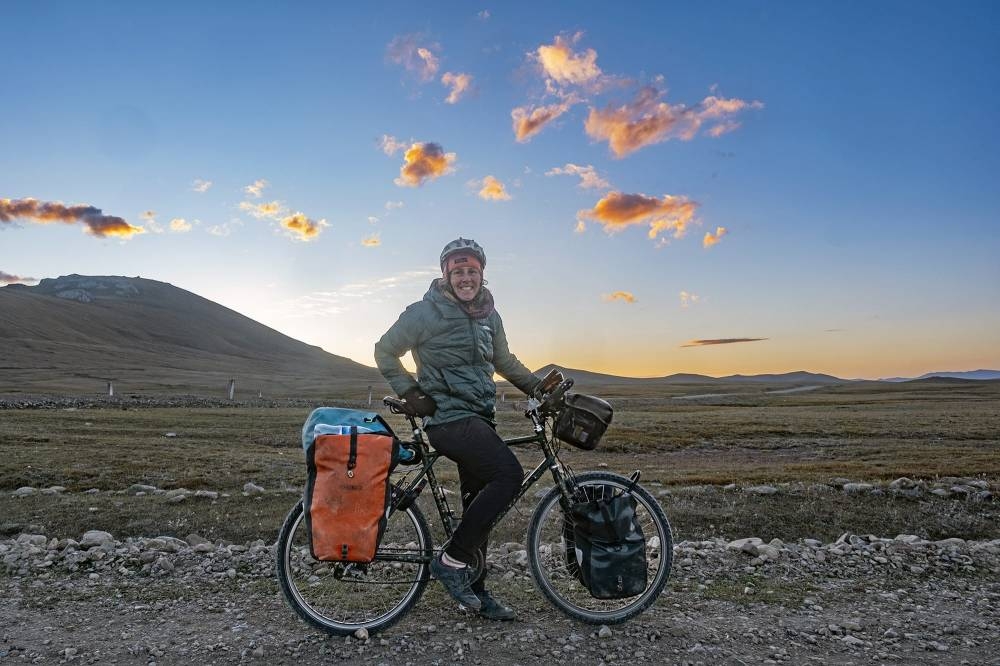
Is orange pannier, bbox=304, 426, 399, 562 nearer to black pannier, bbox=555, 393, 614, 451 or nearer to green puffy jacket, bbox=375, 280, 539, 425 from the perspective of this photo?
green puffy jacket, bbox=375, 280, 539, 425

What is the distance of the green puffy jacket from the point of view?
208 inches

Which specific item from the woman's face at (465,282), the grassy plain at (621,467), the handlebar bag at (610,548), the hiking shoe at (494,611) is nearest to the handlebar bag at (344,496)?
the hiking shoe at (494,611)

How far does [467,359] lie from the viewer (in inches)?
211

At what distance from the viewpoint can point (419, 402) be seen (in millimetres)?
5168

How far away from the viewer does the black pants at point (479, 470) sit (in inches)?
204

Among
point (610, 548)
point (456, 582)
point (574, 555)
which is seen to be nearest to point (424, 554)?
point (456, 582)

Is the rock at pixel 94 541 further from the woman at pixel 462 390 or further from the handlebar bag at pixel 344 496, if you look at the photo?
the woman at pixel 462 390

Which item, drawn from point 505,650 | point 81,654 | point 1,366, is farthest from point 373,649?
point 1,366

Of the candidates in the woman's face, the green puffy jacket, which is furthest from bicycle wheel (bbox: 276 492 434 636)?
the woman's face

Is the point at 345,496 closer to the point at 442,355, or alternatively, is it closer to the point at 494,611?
the point at 442,355

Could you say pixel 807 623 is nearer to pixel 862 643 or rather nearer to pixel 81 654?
pixel 862 643

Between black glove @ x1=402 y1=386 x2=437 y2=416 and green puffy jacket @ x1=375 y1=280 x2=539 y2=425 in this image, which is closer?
black glove @ x1=402 y1=386 x2=437 y2=416

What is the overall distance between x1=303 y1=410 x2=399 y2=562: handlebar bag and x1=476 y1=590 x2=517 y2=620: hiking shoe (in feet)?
3.84

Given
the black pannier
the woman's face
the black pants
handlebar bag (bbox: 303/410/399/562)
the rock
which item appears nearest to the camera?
handlebar bag (bbox: 303/410/399/562)
